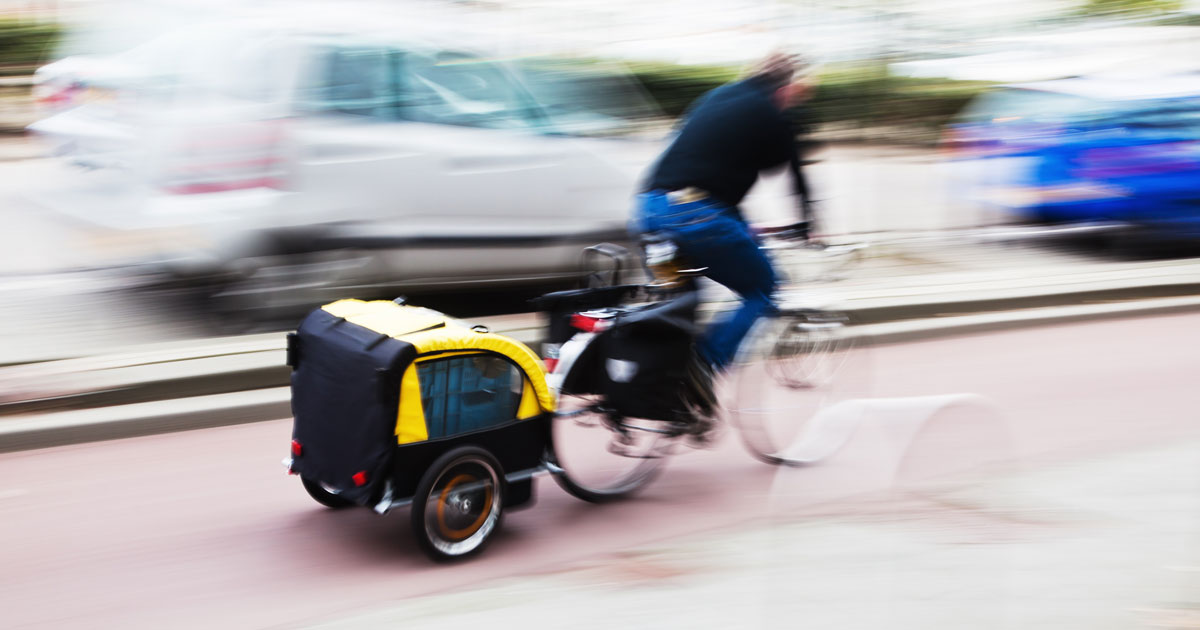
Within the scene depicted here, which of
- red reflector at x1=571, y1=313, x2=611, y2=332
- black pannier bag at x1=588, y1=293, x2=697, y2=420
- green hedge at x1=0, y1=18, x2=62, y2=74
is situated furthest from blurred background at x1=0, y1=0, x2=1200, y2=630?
green hedge at x1=0, y1=18, x2=62, y2=74

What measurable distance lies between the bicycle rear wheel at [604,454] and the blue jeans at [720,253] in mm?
418

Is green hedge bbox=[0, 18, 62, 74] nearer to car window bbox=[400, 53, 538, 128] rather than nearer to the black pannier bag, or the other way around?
car window bbox=[400, 53, 538, 128]

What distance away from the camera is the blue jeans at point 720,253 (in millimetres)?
4480

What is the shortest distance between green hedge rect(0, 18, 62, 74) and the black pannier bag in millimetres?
10917

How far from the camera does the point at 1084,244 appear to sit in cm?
1028

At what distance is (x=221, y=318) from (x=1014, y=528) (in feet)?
15.3

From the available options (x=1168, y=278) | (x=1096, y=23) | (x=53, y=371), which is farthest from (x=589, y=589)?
(x=1096, y=23)

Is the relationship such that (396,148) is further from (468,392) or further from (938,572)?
(938,572)

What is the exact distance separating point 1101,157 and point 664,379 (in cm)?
652

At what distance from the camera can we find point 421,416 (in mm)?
3701

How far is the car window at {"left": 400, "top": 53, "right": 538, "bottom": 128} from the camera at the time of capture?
Result: 6.49 m

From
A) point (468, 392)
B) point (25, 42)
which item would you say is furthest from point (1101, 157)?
point (25, 42)

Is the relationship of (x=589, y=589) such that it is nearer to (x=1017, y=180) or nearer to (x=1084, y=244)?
(x=1017, y=180)

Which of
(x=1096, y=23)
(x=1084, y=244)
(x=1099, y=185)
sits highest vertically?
(x=1096, y=23)
